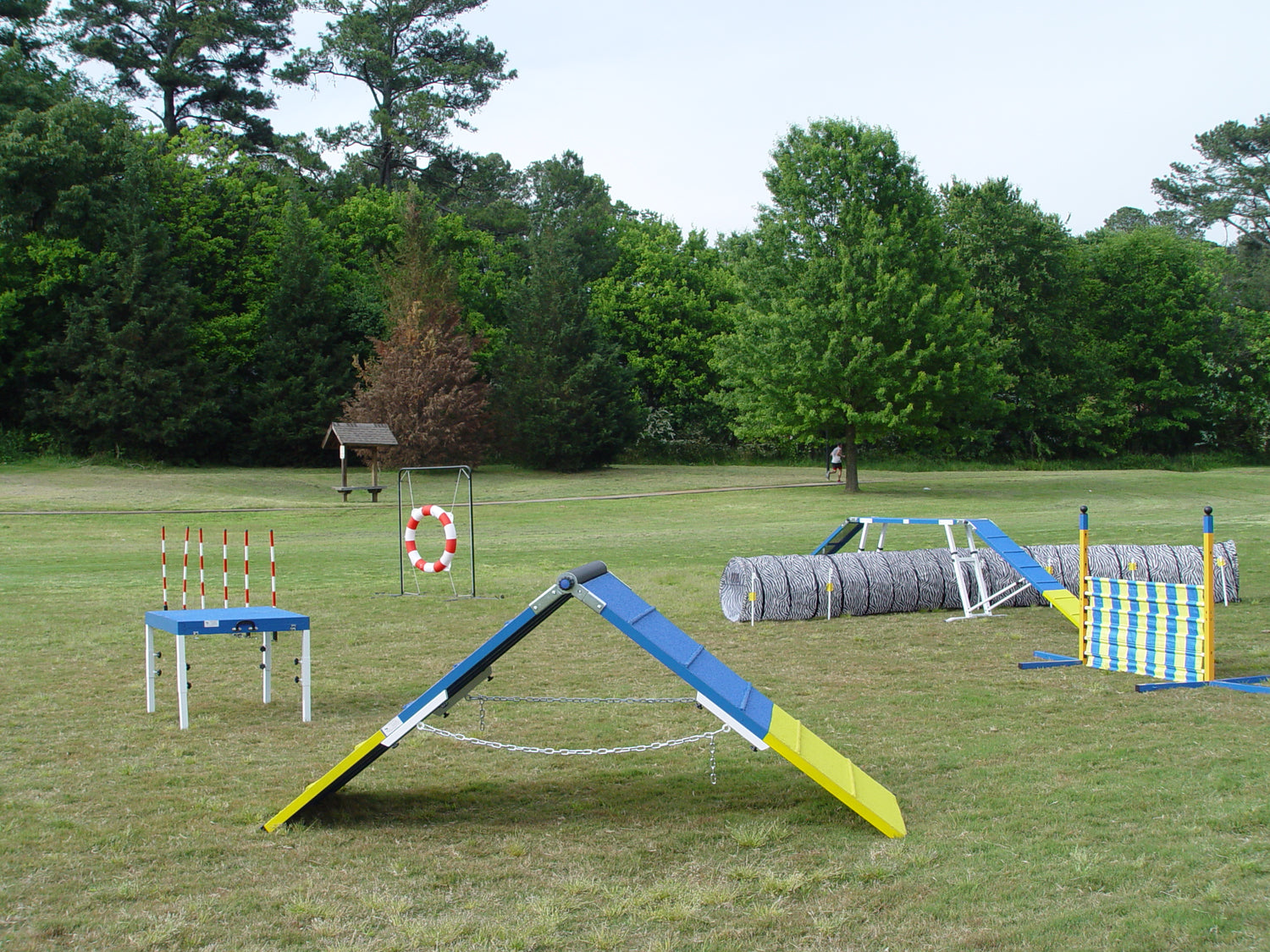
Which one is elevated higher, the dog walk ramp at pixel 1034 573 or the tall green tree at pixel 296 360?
the tall green tree at pixel 296 360

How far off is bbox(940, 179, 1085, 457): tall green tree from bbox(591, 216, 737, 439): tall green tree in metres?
14.3

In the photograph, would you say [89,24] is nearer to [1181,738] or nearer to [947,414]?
[947,414]

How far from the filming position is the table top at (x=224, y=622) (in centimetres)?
763

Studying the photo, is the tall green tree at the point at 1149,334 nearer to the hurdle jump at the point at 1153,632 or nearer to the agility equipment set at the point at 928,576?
the agility equipment set at the point at 928,576

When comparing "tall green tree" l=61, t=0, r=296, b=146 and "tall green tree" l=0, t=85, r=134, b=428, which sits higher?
"tall green tree" l=61, t=0, r=296, b=146

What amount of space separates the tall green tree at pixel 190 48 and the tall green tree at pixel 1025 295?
37009mm

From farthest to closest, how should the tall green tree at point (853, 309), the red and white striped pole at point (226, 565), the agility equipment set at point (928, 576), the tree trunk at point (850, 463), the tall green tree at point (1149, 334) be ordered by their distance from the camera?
the tall green tree at point (1149, 334) → the tree trunk at point (850, 463) → the tall green tree at point (853, 309) → the agility equipment set at point (928, 576) → the red and white striped pole at point (226, 565)

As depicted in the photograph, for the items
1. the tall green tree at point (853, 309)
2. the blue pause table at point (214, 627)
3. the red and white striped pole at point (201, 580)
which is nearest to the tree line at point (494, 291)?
the tall green tree at point (853, 309)

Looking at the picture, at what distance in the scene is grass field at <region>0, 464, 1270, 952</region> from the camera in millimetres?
4473

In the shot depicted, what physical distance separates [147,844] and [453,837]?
148 cm

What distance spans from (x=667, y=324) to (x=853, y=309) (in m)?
28.3

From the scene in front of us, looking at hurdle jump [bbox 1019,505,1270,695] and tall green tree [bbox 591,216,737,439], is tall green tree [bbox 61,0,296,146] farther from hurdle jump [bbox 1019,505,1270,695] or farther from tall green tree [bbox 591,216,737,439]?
hurdle jump [bbox 1019,505,1270,695]

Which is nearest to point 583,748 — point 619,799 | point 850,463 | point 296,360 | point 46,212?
point 619,799

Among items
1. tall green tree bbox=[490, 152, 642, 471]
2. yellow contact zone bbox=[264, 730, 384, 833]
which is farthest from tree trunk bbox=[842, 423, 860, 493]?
yellow contact zone bbox=[264, 730, 384, 833]
